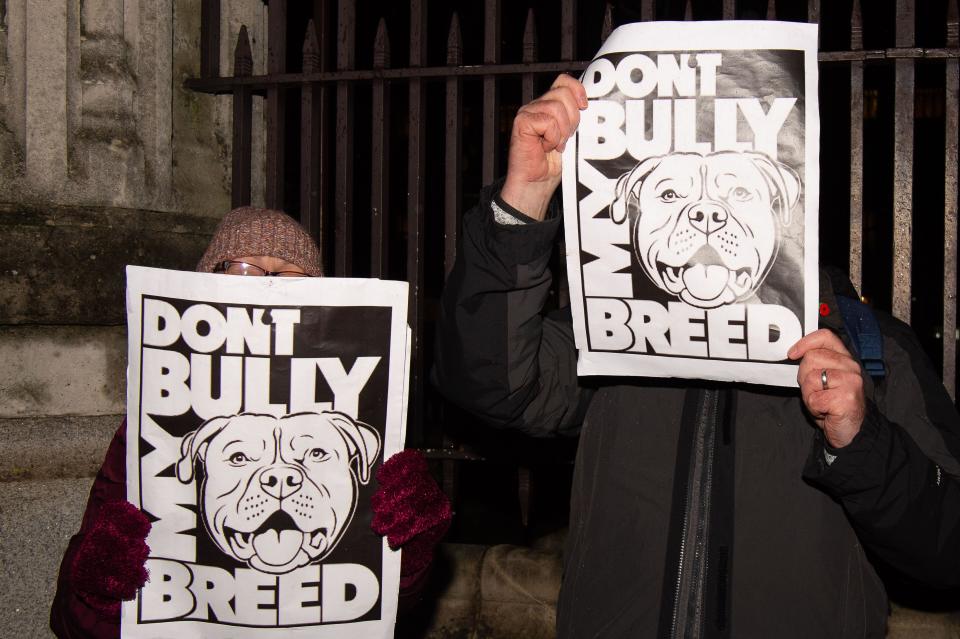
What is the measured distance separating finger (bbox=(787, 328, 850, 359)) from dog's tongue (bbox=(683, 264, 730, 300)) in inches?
6.4

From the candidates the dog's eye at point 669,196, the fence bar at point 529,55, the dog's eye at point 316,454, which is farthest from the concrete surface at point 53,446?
the dog's eye at point 669,196

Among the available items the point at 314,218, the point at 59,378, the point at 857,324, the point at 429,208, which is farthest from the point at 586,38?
the point at 857,324

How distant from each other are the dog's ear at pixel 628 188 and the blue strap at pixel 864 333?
0.50m

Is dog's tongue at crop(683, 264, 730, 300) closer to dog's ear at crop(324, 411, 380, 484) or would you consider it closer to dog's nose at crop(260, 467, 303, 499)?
dog's ear at crop(324, 411, 380, 484)

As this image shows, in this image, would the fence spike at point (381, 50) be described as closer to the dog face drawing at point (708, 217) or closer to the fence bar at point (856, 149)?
the fence bar at point (856, 149)

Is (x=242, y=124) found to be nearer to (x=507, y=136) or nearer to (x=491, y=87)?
(x=491, y=87)

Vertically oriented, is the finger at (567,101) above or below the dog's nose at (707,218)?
above

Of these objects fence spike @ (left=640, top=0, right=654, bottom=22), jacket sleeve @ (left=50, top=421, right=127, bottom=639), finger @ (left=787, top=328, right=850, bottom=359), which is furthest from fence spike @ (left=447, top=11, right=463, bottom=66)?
finger @ (left=787, top=328, right=850, bottom=359)

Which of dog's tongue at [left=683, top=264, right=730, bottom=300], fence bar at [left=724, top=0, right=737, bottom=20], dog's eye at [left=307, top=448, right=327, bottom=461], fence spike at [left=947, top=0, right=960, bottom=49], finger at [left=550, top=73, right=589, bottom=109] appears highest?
fence bar at [left=724, top=0, right=737, bottom=20]

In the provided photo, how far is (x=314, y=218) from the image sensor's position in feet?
11.1

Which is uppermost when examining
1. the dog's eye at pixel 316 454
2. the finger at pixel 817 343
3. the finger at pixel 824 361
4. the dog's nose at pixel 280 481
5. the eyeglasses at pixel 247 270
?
the eyeglasses at pixel 247 270

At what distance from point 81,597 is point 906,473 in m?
1.75

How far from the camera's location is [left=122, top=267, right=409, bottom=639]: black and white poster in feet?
6.02

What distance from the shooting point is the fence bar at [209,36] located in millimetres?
3316
